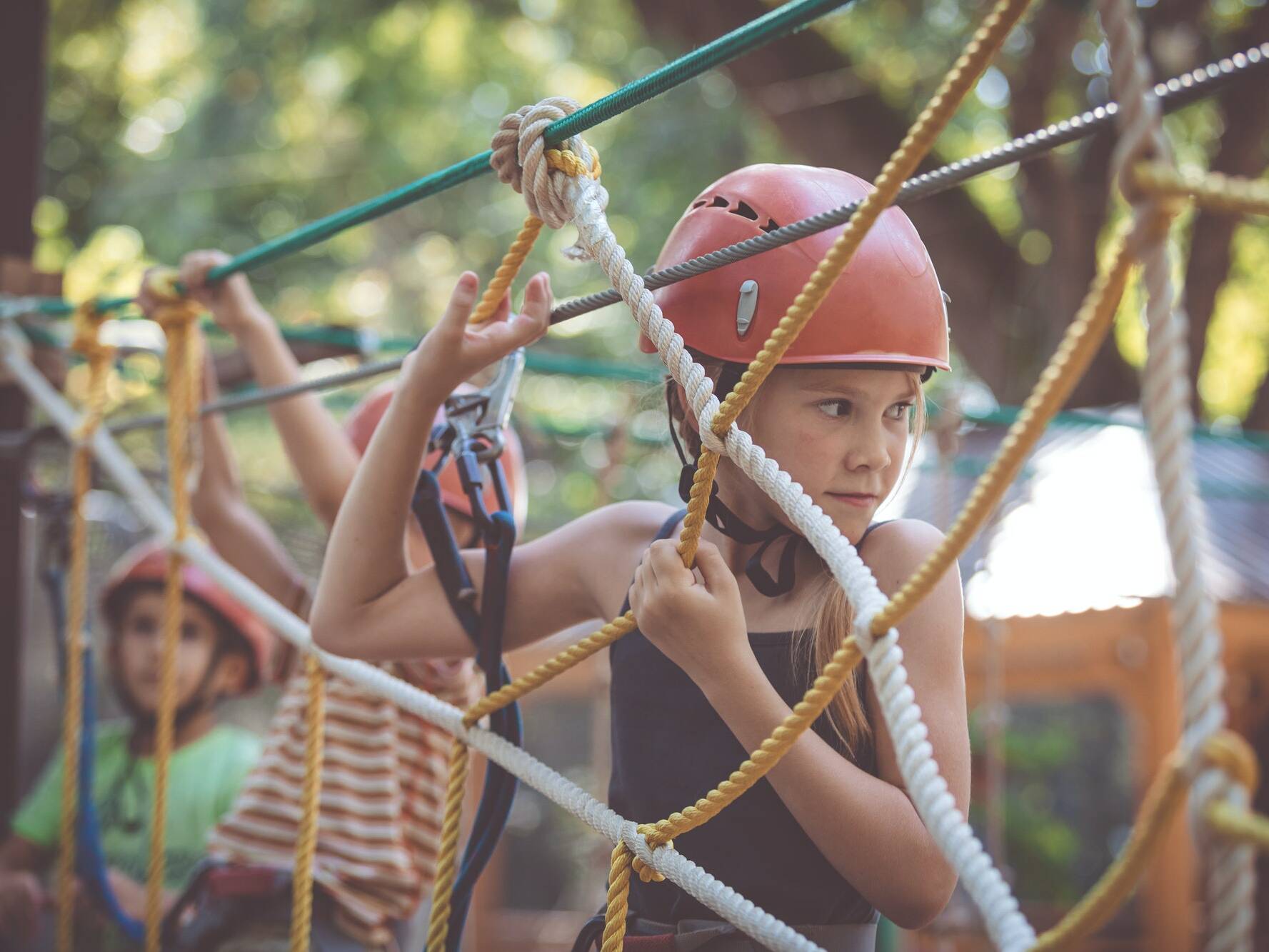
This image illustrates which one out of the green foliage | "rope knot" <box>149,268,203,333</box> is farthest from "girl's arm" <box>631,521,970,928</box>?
the green foliage

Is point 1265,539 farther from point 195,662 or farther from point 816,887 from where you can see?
point 816,887

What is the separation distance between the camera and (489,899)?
16.8 ft

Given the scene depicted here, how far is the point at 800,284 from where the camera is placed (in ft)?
3.58

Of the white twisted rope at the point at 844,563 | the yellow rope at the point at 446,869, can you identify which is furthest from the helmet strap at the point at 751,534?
the yellow rope at the point at 446,869

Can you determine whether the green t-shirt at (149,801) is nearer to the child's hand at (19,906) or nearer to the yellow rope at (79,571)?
the child's hand at (19,906)

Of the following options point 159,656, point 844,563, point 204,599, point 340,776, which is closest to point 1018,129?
point 204,599

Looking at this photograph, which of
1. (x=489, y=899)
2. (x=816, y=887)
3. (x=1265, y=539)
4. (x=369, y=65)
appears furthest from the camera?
(x=369, y=65)

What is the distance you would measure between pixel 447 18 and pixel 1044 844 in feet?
21.6

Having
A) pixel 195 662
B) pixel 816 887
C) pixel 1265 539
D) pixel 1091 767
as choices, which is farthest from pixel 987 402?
pixel 816 887

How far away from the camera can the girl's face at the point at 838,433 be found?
40.7 inches

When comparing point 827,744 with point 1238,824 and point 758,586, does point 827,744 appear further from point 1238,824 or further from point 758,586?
point 1238,824

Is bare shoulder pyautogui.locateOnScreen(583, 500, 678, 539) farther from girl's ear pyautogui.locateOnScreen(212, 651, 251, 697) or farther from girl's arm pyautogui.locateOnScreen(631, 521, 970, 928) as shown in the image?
girl's ear pyautogui.locateOnScreen(212, 651, 251, 697)

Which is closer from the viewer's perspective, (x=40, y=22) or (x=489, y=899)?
(x=40, y=22)

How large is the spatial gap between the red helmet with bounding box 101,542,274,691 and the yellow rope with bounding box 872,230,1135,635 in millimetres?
1952
